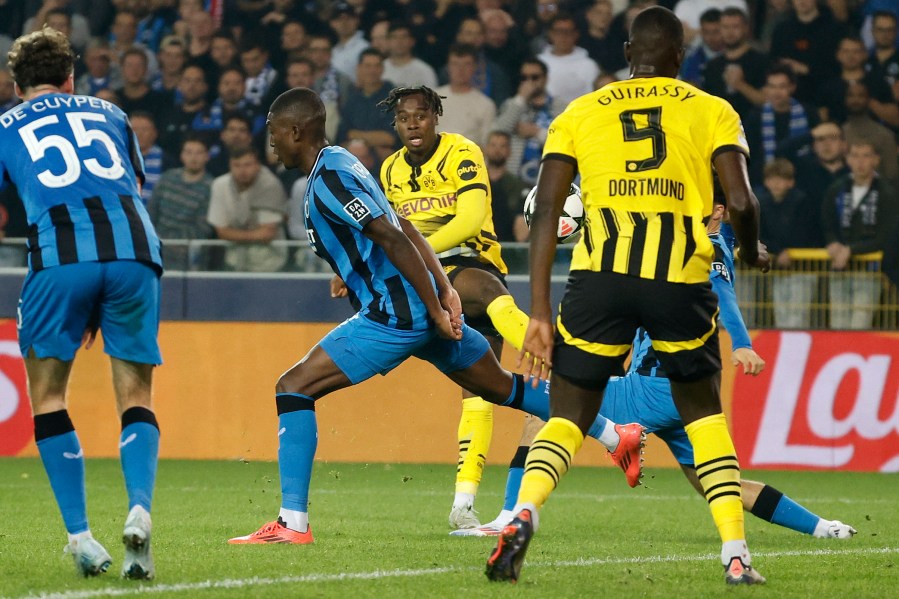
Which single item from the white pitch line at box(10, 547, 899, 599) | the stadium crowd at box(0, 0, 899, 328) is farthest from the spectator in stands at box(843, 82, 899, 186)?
the white pitch line at box(10, 547, 899, 599)

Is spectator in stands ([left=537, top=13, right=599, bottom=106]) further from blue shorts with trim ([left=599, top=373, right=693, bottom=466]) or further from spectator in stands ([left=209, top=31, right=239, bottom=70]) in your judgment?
blue shorts with trim ([left=599, top=373, right=693, bottom=466])

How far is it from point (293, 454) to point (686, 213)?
7.10 feet

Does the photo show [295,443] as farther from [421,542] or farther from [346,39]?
[346,39]

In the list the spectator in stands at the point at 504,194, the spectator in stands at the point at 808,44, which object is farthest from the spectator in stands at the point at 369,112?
the spectator in stands at the point at 808,44

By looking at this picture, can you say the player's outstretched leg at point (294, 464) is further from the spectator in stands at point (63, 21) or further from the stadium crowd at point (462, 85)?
the spectator in stands at point (63, 21)

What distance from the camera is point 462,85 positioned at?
43.4ft

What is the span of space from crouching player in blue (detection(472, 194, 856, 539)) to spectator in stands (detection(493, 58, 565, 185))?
6.22m

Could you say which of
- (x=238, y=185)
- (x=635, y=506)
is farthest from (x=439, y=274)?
(x=238, y=185)

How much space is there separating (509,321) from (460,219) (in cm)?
61

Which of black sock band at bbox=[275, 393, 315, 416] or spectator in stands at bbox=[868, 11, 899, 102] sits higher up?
spectator in stands at bbox=[868, 11, 899, 102]

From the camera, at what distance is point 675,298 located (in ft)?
15.3

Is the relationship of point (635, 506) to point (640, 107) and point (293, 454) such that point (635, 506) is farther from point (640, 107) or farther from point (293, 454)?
point (640, 107)

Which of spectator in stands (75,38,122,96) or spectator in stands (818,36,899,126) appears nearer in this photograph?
spectator in stands (818,36,899,126)

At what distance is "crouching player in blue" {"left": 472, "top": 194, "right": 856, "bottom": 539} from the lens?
20.2 feet
